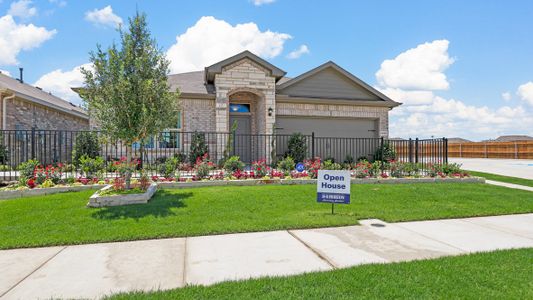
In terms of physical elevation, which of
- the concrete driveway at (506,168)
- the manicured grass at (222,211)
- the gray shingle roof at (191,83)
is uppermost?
the gray shingle roof at (191,83)

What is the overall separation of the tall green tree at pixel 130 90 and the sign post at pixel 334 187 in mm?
3972

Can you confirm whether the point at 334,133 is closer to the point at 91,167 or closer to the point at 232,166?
the point at 232,166

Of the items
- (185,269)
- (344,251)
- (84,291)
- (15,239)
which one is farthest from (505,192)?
(15,239)

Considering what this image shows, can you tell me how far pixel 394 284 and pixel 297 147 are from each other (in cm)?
1042

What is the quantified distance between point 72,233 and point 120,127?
106 inches

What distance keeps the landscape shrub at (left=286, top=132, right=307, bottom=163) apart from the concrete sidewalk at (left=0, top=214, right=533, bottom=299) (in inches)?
317

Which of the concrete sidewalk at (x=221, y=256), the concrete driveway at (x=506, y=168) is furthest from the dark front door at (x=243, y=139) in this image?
the concrete driveway at (x=506, y=168)

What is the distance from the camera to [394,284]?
9.65 feet

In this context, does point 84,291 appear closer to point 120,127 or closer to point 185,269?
point 185,269

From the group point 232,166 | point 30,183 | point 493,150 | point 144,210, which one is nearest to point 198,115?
point 232,166

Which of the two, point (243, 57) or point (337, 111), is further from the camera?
point (337, 111)

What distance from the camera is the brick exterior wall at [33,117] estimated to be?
12.8m

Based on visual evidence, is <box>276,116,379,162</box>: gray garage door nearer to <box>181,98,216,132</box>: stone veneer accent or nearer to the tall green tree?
<box>181,98,216,132</box>: stone veneer accent

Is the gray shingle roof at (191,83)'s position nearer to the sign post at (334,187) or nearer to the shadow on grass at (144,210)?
the shadow on grass at (144,210)
